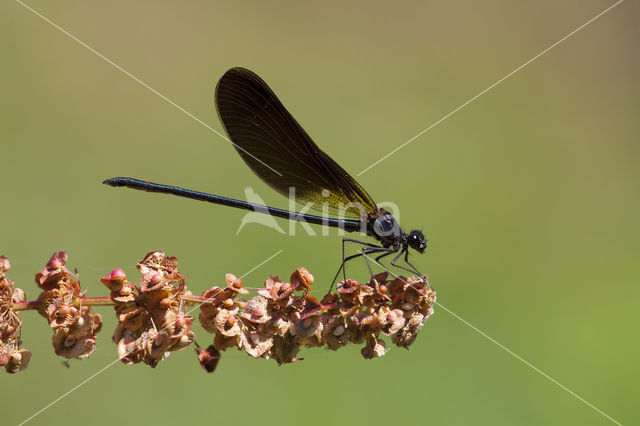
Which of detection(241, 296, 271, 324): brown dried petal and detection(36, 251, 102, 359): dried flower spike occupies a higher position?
detection(36, 251, 102, 359): dried flower spike

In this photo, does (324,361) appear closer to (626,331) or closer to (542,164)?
(626,331)

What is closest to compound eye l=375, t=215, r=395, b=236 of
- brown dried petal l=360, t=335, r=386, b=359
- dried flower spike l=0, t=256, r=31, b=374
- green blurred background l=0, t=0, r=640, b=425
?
brown dried petal l=360, t=335, r=386, b=359

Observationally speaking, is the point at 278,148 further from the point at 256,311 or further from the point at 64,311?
the point at 64,311

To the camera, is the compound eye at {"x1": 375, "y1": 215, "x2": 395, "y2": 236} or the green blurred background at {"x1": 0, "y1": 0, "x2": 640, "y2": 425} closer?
the compound eye at {"x1": 375, "y1": 215, "x2": 395, "y2": 236}

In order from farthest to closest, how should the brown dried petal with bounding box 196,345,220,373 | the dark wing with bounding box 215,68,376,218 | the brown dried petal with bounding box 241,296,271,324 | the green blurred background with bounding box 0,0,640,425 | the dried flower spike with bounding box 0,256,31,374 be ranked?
1. the green blurred background with bounding box 0,0,640,425
2. the dark wing with bounding box 215,68,376,218
3. the brown dried petal with bounding box 196,345,220,373
4. the brown dried petal with bounding box 241,296,271,324
5. the dried flower spike with bounding box 0,256,31,374

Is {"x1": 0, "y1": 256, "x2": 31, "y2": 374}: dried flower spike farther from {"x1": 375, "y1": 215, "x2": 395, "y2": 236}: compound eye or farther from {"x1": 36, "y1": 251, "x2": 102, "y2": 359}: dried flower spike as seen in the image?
{"x1": 375, "y1": 215, "x2": 395, "y2": 236}: compound eye

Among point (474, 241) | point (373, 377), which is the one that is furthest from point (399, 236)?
point (474, 241)

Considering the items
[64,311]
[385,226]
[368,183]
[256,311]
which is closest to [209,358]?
[256,311]

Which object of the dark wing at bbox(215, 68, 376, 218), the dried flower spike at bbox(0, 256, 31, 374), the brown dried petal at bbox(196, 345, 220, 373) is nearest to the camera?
the dried flower spike at bbox(0, 256, 31, 374)
